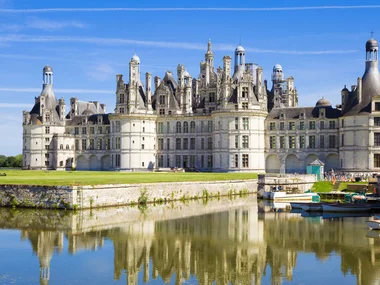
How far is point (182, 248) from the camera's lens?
26.2 m

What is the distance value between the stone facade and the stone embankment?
22339 mm

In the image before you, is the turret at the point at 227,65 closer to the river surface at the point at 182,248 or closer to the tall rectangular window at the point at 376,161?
the tall rectangular window at the point at 376,161

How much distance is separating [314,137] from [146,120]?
68.6 ft

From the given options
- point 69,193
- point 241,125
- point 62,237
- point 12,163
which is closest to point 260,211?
point 69,193

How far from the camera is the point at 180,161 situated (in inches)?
2891

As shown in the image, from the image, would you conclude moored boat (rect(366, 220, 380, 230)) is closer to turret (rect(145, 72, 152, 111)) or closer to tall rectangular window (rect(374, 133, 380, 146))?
tall rectangular window (rect(374, 133, 380, 146))

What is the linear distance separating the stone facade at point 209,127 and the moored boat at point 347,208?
21186 mm

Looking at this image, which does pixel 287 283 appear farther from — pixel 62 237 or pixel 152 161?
pixel 152 161

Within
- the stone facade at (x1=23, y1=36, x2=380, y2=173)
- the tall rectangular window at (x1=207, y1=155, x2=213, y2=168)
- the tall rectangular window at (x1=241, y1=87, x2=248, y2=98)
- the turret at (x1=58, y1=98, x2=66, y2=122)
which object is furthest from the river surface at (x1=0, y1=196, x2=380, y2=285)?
the turret at (x1=58, y1=98, x2=66, y2=122)

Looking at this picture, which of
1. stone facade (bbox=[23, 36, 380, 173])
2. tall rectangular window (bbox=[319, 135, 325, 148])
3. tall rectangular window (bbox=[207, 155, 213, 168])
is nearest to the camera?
stone facade (bbox=[23, 36, 380, 173])

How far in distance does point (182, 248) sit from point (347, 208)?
56.9 ft

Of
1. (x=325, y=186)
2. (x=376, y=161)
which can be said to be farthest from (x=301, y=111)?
(x=325, y=186)

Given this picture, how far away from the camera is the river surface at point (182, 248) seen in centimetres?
2141

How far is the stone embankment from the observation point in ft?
125
